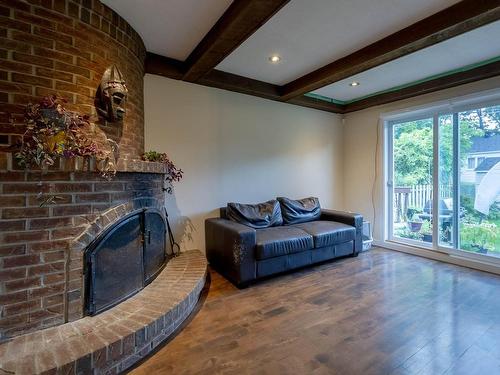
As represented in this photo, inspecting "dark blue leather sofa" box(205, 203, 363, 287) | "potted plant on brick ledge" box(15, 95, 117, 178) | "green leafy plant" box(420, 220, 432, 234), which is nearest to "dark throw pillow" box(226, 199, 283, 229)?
"dark blue leather sofa" box(205, 203, 363, 287)

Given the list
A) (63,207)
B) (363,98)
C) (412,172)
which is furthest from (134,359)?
(363,98)

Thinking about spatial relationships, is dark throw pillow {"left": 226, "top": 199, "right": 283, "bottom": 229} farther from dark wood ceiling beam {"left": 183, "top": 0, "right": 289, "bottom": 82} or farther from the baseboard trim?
the baseboard trim

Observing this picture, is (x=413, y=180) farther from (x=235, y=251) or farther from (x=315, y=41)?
(x=235, y=251)

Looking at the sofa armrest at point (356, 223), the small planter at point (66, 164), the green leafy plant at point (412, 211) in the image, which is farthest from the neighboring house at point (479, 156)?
the small planter at point (66, 164)

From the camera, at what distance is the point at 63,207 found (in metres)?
1.66

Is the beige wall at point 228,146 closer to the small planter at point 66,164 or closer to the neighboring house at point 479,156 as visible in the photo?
the small planter at point 66,164

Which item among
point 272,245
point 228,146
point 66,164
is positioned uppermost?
point 228,146

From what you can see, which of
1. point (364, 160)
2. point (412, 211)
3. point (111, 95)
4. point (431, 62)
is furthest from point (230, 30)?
point (412, 211)

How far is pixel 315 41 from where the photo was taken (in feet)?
8.36

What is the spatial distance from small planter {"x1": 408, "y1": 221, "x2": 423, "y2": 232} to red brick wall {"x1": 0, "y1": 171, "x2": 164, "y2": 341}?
4.27 meters

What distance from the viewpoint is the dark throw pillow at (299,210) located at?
3.82 m

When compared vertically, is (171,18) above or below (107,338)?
above

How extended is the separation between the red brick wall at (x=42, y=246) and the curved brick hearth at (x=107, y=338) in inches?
4.5

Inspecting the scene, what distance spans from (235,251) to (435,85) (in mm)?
3396
